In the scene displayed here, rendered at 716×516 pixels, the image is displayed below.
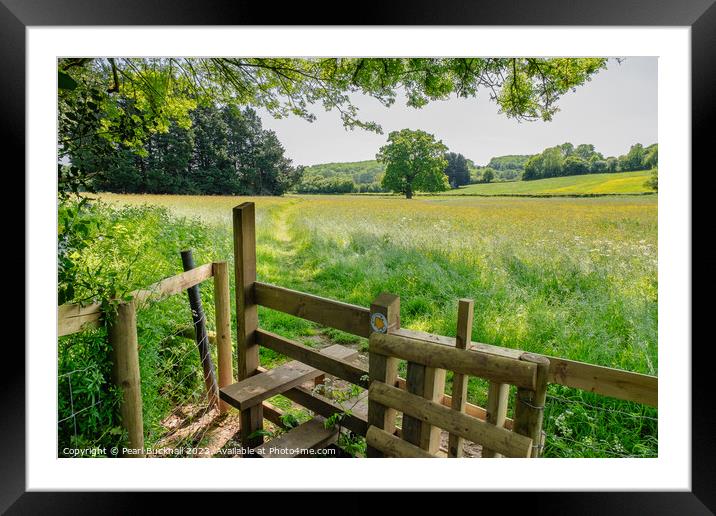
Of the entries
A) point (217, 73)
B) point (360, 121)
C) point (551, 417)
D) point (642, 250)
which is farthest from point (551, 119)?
point (217, 73)

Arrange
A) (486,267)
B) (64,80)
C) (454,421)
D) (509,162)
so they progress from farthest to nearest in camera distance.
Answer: (486,267) → (509,162) → (64,80) → (454,421)

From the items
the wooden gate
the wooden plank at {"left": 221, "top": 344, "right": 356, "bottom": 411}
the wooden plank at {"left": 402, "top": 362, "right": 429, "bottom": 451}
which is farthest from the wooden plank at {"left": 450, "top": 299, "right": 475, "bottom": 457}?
the wooden plank at {"left": 221, "top": 344, "right": 356, "bottom": 411}

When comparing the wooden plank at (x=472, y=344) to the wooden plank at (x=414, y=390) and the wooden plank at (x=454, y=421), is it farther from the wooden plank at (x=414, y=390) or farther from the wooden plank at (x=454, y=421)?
the wooden plank at (x=454, y=421)

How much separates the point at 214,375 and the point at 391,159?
72.0 inches

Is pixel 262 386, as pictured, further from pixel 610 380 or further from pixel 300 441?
pixel 610 380

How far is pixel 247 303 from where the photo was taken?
6.46ft

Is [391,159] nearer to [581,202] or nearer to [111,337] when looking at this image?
[581,202]

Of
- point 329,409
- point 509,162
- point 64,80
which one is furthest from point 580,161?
point 64,80

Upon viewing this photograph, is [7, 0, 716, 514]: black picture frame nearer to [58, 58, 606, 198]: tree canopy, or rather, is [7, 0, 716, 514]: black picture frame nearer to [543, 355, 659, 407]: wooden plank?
[543, 355, 659, 407]: wooden plank

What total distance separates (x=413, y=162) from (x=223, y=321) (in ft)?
5.33

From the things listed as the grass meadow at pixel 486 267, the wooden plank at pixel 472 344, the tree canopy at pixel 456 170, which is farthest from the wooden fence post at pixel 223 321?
the tree canopy at pixel 456 170

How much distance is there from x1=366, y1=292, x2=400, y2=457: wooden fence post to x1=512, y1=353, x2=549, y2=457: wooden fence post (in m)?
0.47

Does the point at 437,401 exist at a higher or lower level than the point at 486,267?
lower

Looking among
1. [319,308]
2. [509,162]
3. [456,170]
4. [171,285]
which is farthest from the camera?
[456,170]
